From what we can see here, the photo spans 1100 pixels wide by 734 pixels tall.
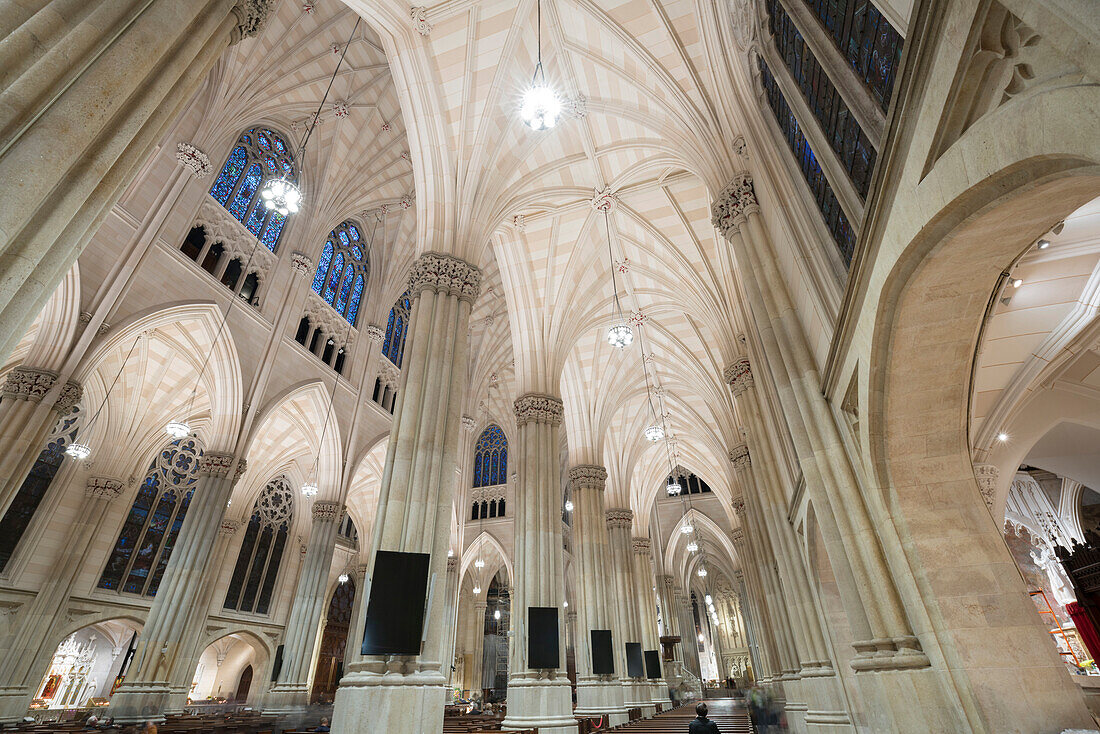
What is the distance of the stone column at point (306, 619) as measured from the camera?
16.3 metres

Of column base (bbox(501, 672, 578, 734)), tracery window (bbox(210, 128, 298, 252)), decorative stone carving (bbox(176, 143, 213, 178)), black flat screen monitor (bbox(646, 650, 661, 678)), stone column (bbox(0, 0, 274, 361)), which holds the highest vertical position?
tracery window (bbox(210, 128, 298, 252))

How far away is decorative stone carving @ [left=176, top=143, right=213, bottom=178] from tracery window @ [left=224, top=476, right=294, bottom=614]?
15.2 m

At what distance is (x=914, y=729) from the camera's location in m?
4.04

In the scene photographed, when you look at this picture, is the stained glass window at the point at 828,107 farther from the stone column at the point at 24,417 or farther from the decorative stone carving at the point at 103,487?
the decorative stone carving at the point at 103,487

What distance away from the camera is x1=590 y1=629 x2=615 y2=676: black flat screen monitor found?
13.3 metres

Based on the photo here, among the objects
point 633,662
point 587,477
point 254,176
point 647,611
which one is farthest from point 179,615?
point 647,611

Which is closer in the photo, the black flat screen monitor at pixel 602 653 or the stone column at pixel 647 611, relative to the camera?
the black flat screen monitor at pixel 602 653

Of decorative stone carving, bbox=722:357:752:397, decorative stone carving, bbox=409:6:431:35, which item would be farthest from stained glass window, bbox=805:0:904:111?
decorative stone carving, bbox=722:357:752:397

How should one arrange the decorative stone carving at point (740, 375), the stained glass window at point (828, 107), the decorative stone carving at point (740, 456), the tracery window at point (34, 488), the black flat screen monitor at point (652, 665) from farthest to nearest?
the black flat screen monitor at point (652, 665)
the decorative stone carving at point (740, 456)
the tracery window at point (34, 488)
the decorative stone carving at point (740, 375)
the stained glass window at point (828, 107)

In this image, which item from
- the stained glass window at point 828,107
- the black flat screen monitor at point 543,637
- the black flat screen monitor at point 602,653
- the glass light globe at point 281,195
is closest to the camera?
the stained glass window at point 828,107

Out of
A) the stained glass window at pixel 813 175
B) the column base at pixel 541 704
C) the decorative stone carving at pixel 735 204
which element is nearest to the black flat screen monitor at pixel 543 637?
the column base at pixel 541 704

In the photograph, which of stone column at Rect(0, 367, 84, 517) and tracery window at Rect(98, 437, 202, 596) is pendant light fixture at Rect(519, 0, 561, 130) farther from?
tracery window at Rect(98, 437, 202, 596)

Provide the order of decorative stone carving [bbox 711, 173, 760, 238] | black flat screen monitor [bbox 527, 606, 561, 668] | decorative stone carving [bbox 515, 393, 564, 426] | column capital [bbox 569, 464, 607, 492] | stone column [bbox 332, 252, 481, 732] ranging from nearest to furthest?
stone column [bbox 332, 252, 481, 732] → decorative stone carving [bbox 711, 173, 760, 238] → black flat screen monitor [bbox 527, 606, 561, 668] → decorative stone carving [bbox 515, 393, 564, 426] → column capital [bbox 569, 464, 607, 492]

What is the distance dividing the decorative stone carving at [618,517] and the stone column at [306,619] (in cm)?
1059
